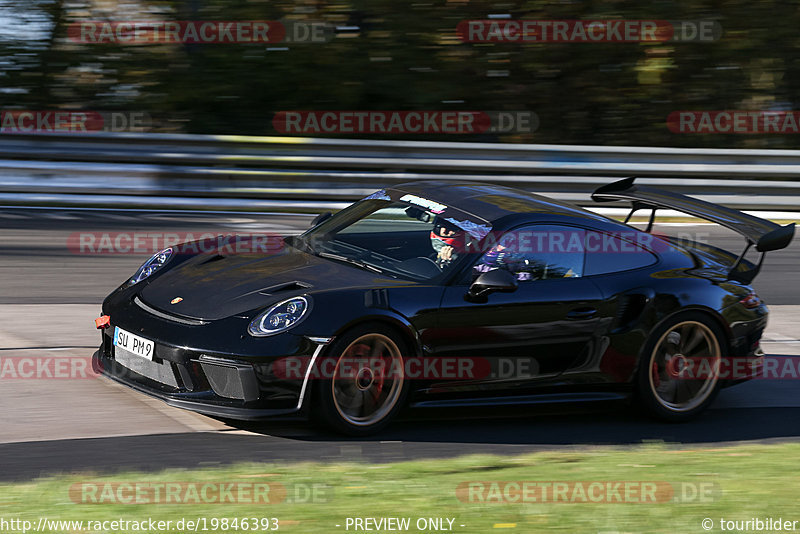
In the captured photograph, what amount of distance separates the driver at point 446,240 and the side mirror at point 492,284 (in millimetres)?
263

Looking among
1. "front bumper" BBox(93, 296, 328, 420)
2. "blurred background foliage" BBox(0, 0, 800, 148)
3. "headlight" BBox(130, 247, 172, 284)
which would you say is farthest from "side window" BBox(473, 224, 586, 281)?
"blurred background foliage" BBox(0, 0, 800, 148)

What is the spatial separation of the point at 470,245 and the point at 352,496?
6.58 ft

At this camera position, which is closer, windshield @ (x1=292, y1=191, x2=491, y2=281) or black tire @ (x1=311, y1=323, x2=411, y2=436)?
black tire @ (x1=311, y1=323, x2=411, y2=436)

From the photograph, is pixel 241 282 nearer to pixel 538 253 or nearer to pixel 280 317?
pixel 280 317

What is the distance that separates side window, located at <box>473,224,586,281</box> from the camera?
5711 millimetres

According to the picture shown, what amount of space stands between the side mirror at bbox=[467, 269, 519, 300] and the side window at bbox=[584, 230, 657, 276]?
705 millimetres

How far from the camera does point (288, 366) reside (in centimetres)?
502

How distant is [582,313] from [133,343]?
2480 millimetres

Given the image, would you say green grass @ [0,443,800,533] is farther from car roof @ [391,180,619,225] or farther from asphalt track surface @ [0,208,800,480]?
car roof @ [391,180,619,225]

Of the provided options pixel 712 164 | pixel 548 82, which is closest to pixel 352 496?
pixel 712 164

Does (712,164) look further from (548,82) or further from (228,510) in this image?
(228,510)

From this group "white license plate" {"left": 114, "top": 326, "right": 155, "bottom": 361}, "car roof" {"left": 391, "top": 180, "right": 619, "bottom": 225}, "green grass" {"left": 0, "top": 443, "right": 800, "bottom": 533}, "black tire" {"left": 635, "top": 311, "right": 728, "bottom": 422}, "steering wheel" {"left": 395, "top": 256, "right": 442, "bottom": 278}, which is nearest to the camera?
"green grass" {"left": 0, "top": 443, "right": 800, "bottom": 533}

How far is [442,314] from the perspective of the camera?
5.41m

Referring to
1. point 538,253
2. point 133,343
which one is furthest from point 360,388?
point 538,253
